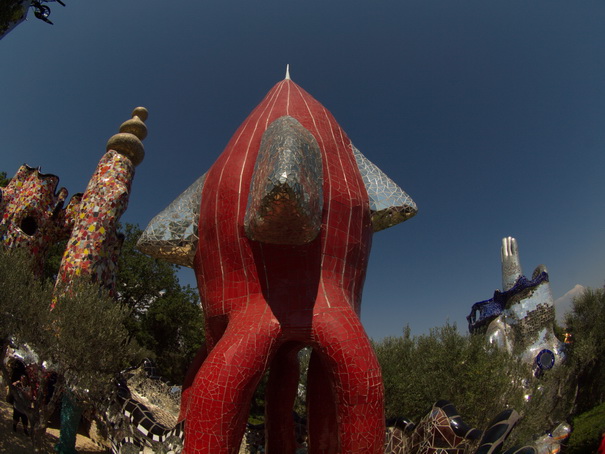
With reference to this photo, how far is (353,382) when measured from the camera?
400cm

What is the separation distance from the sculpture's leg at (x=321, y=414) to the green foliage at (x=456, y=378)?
7950mm

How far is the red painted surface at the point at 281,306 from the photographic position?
392cm

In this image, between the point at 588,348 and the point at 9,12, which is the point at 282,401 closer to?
the point at 9,12

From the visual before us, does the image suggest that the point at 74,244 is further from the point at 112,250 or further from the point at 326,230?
the point at 326,230

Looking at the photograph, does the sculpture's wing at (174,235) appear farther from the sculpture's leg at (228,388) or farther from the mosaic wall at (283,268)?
the sculpture's leg at (228,388)

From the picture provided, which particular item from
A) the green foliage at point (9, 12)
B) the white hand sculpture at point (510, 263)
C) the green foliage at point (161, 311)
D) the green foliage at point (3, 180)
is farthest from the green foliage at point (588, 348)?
the green foliage at point (3, 180)

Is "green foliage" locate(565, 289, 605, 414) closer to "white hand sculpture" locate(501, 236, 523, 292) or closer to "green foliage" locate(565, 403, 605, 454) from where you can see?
"white hand sculpture" locate(501, 236, 523, 292)

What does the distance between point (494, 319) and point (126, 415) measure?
700 inches

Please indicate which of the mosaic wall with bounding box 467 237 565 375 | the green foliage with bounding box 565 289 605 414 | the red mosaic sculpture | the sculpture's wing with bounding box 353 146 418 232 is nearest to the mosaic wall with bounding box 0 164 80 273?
the red mosaic sculpture

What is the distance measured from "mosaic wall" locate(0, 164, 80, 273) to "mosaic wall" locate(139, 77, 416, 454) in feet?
29.3

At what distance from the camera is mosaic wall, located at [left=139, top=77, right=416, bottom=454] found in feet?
12.6

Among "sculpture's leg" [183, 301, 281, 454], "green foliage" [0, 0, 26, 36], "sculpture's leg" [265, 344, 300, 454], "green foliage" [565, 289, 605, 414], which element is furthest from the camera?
"green foliage" [565, 289, 605, 414]

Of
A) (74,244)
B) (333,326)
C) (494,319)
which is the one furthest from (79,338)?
(494,319)

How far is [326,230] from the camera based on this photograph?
15.2 feet
